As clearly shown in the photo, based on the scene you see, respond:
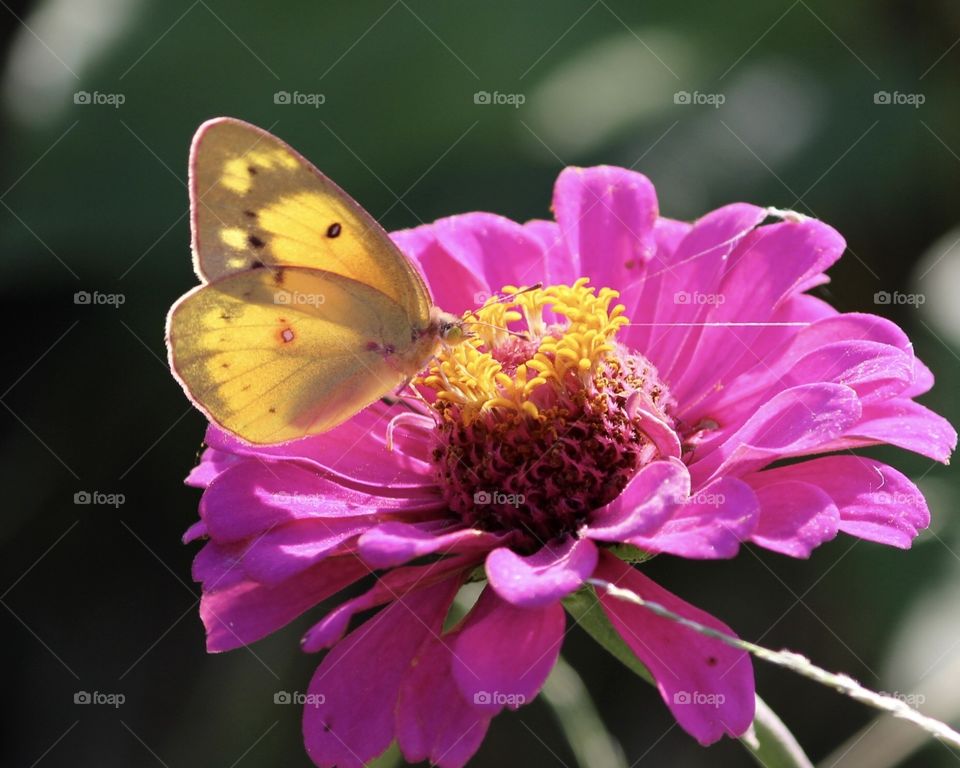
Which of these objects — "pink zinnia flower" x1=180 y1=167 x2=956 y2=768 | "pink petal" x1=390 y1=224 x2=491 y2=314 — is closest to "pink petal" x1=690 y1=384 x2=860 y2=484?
"pink zinnia flower" x1=180 y1=167 x2=956 y2=768

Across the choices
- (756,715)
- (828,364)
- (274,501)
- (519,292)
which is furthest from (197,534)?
(828,364)

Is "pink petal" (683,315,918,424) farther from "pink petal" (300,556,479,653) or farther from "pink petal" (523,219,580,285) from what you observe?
"pink petal" (300,556,479,653)

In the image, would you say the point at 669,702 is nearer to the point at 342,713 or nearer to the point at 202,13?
the point at 342,713

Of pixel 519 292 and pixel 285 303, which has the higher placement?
pixel 285 303

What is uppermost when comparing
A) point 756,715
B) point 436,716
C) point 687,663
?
point 436,716

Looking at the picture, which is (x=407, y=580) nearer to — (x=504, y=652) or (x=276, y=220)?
(x=504, y=652)

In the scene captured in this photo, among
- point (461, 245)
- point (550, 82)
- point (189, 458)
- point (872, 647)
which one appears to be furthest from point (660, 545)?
point (189, 458)

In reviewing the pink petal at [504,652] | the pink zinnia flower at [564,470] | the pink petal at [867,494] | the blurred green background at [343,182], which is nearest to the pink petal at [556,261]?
the pink zinnia flower at [564,470]
